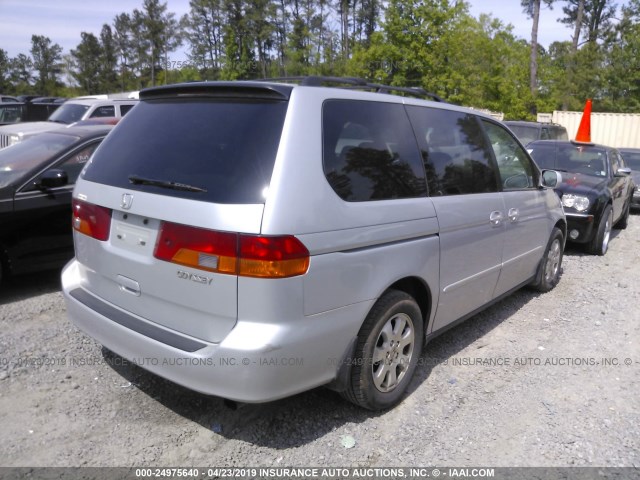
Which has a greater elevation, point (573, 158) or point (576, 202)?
point (573, 158)

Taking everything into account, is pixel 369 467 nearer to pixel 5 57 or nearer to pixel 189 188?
pixel 189 188

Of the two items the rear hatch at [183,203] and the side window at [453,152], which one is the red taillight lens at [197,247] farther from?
the side window at [453,152]

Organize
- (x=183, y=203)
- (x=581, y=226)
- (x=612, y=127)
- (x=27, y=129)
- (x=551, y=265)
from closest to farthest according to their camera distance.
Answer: (x=183, y=203) < (x=551, y=265) < (x=581, y=226) < (x=27, y=129) < (x=612, y=127)

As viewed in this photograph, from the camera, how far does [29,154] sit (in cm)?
541

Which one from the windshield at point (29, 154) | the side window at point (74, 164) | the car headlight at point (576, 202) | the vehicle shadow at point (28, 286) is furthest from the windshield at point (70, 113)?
the car headlight at point (576, 202)

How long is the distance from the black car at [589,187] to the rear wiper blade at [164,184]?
20.8 feet

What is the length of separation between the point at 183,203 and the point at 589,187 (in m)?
6.91

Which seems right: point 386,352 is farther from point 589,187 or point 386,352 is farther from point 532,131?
point 532,131

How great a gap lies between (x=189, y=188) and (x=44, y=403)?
1.73 m

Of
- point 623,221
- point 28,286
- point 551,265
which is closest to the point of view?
point 28,286

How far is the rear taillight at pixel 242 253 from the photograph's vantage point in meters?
2.35

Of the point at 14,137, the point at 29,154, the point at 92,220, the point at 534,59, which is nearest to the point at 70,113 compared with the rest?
the point at 14,137

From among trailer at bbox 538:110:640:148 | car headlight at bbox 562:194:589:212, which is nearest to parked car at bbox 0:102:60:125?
car headlight at bbox 562:194:589:212

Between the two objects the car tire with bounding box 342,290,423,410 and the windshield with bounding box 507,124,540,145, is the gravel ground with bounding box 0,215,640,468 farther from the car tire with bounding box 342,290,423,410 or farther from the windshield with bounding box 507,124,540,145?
the windshield with bounding box 507,124,540,145
